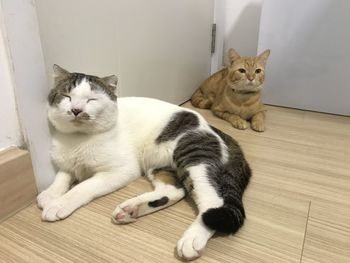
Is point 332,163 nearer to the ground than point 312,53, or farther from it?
nearer to the ground

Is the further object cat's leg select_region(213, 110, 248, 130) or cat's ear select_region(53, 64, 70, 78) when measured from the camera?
cat's leg select_region(213, 110, 248, 130)

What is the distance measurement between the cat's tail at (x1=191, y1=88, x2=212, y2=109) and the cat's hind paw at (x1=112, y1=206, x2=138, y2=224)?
101cm

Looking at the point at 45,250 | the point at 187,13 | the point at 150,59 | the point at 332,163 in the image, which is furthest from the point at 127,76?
the point at 332,163

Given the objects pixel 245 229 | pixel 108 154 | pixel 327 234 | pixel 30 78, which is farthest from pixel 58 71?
pixel 327 234

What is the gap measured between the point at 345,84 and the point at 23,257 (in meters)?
1.57

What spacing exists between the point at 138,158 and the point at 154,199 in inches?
7.5

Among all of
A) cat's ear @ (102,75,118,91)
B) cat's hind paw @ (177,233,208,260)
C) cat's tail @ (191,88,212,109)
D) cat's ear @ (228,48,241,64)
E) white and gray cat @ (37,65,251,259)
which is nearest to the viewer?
cat's hind paw @ (177,233,208,260)

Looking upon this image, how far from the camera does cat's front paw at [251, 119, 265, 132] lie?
1.37 m

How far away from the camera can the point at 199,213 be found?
2.39 ft

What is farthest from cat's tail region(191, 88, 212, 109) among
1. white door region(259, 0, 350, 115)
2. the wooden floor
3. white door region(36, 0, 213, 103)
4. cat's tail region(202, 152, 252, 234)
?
cat's tail region(202, 152, 252, 234)

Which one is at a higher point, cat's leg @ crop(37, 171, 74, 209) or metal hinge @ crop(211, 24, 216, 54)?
metal hinge @ crop(211, 24, 216, 54)

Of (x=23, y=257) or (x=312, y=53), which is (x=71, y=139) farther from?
(x=312, y=53)

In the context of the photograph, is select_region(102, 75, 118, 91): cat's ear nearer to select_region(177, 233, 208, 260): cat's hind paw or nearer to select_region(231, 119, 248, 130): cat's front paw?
select_region(177, 233, 208, 260): cat's hind paw

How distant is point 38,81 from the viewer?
0.79 metres
